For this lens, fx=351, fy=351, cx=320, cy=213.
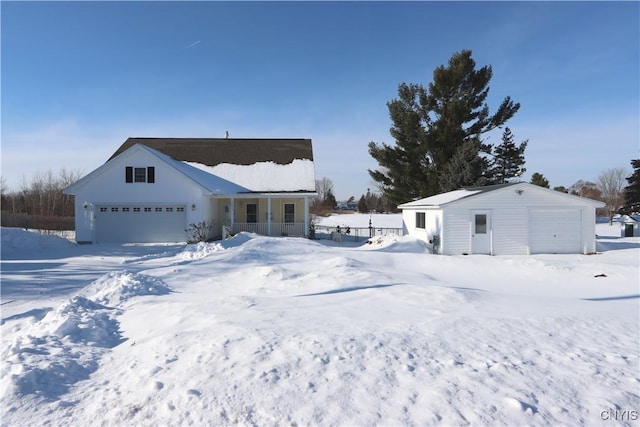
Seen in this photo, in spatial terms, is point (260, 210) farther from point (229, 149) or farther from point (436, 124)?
point (436, 124)

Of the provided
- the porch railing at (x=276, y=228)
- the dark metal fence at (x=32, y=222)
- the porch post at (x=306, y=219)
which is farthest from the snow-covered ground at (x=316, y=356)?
the dark metal fence at (x=32, y=222)

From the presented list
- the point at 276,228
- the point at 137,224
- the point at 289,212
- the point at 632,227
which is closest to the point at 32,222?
the point at 137,224

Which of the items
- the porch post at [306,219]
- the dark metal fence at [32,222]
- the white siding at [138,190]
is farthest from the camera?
the dark metal fence at [32,222]

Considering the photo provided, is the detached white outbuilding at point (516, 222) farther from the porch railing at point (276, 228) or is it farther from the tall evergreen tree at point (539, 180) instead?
the tall evergreen tree at point (539, 180)

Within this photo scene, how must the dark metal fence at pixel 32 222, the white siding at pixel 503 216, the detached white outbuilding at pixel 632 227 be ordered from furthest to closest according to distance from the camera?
the dark metal fence at pixel 32 222, the detached white outbuilding at pixel 632 227, the white siding at pixel 503 216

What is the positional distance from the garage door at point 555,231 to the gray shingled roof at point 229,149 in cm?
1377

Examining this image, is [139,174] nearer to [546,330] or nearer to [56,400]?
[56,400]

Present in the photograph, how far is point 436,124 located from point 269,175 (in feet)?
44.6

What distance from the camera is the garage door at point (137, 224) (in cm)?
1877

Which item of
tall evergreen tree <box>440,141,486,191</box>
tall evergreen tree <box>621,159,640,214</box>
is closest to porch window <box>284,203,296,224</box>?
tall evergreen tree <box>440,141,486,191</box>

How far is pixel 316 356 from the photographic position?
391 centimetres

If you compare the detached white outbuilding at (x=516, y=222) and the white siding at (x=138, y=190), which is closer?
the detached white outbuilding at (x=516, y=222)

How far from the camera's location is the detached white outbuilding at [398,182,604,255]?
51.7ft

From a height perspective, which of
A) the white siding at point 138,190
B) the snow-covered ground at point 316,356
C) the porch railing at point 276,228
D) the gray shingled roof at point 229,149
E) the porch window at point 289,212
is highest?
the gray shingled roof at point 229,149
